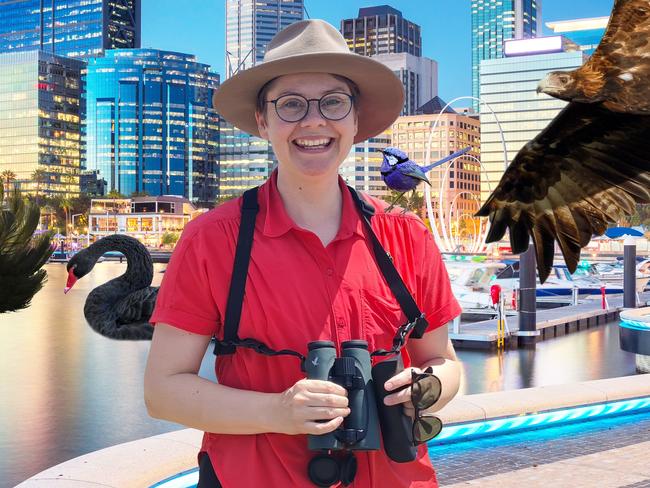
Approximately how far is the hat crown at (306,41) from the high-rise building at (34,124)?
146273mm

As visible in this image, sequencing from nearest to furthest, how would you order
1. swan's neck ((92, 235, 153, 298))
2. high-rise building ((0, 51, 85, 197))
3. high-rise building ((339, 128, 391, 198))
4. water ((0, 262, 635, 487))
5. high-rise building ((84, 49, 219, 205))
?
1. swan's neck ((92, 235, 153, 298))
2. water ((0, 262, 635, 487))
3. high-rise building ((339, 128, 391, 198))
4. high-rise building ((0, 51, 85, 197))
5. high-rise building ((84, 49, 219, 205))

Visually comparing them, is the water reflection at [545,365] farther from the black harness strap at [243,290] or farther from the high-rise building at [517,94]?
the high-rise building at [517,94]

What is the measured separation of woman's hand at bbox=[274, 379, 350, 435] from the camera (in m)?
1.59

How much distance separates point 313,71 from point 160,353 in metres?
0.71

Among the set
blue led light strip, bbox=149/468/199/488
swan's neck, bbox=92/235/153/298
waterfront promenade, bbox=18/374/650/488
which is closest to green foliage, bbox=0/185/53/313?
waterfront promenade, bbox=18/374/650/488

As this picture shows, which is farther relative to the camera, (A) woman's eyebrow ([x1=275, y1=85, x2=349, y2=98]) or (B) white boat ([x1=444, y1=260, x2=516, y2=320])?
(B) white boat ([x1=444, y1=260, x2=516, y2=320])

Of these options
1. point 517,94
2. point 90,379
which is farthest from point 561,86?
point 517,94

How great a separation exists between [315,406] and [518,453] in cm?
526

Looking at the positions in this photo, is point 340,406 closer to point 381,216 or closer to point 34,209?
point 381,216

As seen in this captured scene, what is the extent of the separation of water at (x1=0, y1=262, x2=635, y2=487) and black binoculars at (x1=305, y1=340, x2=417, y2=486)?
20.3ft

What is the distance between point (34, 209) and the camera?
27.7ft

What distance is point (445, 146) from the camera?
13275 cm

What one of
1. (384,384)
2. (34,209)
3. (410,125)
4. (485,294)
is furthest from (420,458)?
(410,125)

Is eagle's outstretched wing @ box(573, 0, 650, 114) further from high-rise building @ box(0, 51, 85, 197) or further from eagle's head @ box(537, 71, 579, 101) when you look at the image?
high-rise building @ box(0, 51, 85, 197)
